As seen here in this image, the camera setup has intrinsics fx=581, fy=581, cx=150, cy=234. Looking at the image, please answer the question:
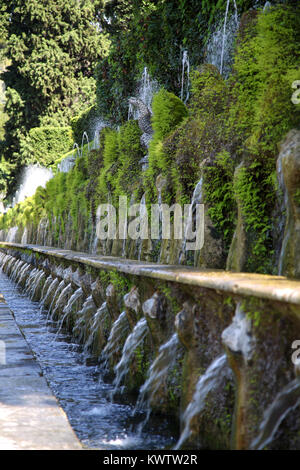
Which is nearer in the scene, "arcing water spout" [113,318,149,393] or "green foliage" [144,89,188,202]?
"arcing water spout" [113,318,149,393]

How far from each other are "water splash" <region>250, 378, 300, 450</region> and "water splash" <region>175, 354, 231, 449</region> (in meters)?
0.54

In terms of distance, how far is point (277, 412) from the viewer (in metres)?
2.50

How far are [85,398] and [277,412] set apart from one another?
2244 mm

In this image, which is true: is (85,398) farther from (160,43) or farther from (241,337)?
(160,43)

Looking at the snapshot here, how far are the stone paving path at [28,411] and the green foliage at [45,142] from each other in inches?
1335

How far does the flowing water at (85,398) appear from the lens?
11.4 feet

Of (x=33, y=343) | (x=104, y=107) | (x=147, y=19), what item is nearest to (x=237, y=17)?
(x=147, y=19)

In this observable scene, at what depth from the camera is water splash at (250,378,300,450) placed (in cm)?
249

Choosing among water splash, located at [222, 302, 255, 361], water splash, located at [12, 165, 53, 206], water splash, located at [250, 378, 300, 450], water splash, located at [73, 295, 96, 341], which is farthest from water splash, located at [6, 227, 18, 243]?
water splash, located at [250, 378, 300, 450]

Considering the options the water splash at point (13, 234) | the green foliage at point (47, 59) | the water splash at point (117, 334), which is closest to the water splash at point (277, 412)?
the water splash at point (117, 334)

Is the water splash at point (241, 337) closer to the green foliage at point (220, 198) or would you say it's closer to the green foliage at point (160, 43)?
the green foliage at point (220, 198)

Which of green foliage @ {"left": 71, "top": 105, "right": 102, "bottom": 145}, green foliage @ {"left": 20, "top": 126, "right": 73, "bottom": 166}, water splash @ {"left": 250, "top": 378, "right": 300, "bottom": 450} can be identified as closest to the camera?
water splash @ {"left": 250, "top": 378, "right": 300, "bottom": 450}

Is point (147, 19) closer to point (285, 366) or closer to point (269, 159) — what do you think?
point (269, 159)

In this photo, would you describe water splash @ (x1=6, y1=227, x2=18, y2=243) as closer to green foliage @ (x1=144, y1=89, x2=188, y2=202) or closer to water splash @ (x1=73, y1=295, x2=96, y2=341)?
green foliage @ (x1=144, y1=89, x2=188, y2=202)
